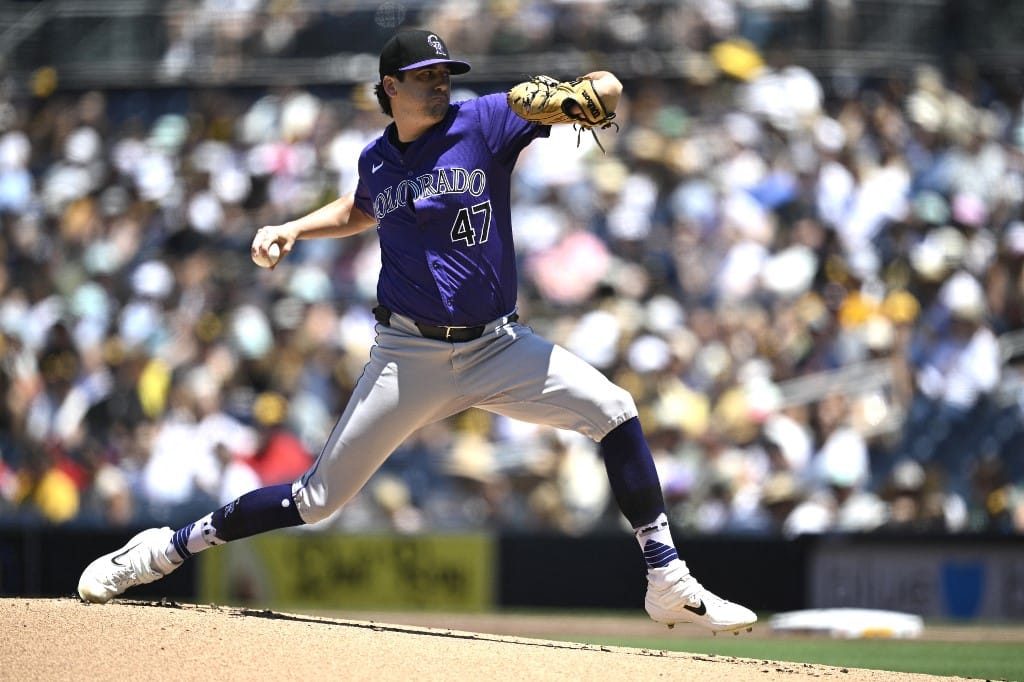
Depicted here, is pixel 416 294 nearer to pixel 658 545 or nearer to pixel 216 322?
pixel 658 545

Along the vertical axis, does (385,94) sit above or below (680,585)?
above

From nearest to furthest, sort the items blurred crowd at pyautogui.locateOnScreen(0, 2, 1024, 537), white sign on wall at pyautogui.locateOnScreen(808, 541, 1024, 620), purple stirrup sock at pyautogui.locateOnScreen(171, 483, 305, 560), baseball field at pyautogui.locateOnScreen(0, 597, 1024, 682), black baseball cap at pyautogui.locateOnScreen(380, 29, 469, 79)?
baseball field at pyautogui.locateOnScreen(0, 597, 1024, 682) → black baseball cap at pyautogui.locateOnScreen(380, 29, 469, 79) → purple stirrup sock at pyautogui.locateOnScreen(171, 483, 305, 560) → white sign on wall at pyautogui.locateOnScreen(808, 541, 1024, 620) → blurred crowd at pyautogui.locateOnScreen(0, 2, 1024, 537)

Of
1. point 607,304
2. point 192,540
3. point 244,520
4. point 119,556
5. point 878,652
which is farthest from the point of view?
point 607,304

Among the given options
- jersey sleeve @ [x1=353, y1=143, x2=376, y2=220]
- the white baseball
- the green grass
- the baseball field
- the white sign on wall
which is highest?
jersey sleeve @ [x1=353, y1=143, x2=376, y2=220]

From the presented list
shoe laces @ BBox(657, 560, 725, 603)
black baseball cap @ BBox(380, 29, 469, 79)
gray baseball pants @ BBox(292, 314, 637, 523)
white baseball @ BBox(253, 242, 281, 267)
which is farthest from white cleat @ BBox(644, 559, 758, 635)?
black baseball cap @ BBox(380, 29, 469, 79)

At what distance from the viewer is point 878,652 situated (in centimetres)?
816

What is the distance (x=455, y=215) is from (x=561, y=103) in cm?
62

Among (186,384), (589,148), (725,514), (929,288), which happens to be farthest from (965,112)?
(186,384)

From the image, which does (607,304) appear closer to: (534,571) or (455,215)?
(534,571)

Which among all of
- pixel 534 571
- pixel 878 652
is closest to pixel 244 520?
pixel 878 652

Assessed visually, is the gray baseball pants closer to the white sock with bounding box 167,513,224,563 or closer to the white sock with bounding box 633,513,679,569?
the white sock with bounding box 633,513,679,569

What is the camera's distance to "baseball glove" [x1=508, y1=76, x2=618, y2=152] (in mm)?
5184

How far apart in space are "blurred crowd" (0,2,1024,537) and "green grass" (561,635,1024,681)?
6.09 ft

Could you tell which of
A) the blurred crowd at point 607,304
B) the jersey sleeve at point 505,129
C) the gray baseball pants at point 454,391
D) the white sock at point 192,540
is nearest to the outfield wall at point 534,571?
the blurred crowd at point 607,304
